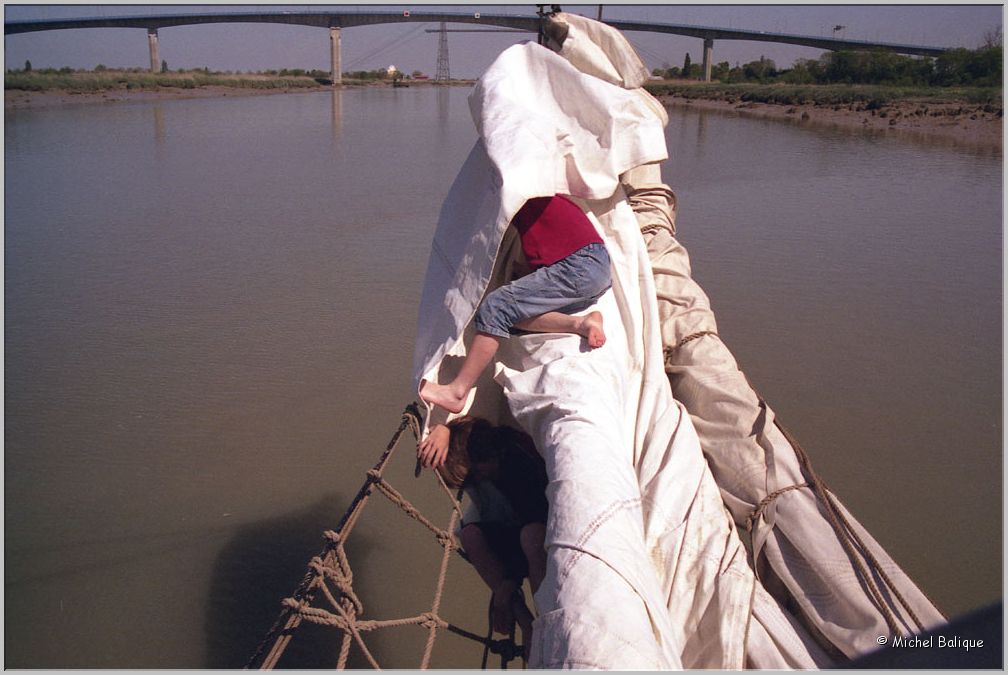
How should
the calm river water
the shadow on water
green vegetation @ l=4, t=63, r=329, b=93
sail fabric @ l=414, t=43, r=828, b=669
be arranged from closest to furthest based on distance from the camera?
sail fabric @ l=414, t=43, r=828, b=669 → the shadow on water → the calm river water → green vegetation @ l=4, t=63, r=329, b=93

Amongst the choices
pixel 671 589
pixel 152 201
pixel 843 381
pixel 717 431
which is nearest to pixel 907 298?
pixel 843 381

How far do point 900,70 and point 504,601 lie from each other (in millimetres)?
33226

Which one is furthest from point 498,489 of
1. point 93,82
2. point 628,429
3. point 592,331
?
point 93,82

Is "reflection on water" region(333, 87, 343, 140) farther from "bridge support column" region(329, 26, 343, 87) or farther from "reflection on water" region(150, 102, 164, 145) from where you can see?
"bridge support column" region(329, 26, 343, 87)

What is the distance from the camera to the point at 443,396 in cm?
218

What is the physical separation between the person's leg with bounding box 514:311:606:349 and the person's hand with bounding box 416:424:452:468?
0.36 meters

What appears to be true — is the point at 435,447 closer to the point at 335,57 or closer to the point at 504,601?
the point at 504,601

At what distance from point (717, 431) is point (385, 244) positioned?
6.95 meters

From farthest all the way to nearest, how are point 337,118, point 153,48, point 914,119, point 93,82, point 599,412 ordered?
1. point 153,48
2. point 93,82
3. point 337,118
4. point 914,119
5. point 599,412

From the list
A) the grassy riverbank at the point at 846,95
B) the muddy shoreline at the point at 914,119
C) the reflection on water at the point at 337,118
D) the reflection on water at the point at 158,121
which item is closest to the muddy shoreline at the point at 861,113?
the muddy shoreline at the point at 914,119

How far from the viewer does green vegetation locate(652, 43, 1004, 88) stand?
82.6 feet

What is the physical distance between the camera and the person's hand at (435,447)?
214 centimetres

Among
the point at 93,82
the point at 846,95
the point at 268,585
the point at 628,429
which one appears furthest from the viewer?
the point at 93,82

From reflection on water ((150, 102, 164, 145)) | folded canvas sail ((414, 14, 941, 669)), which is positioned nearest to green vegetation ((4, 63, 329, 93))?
reflection on water ((150, 102, 164, 145))
